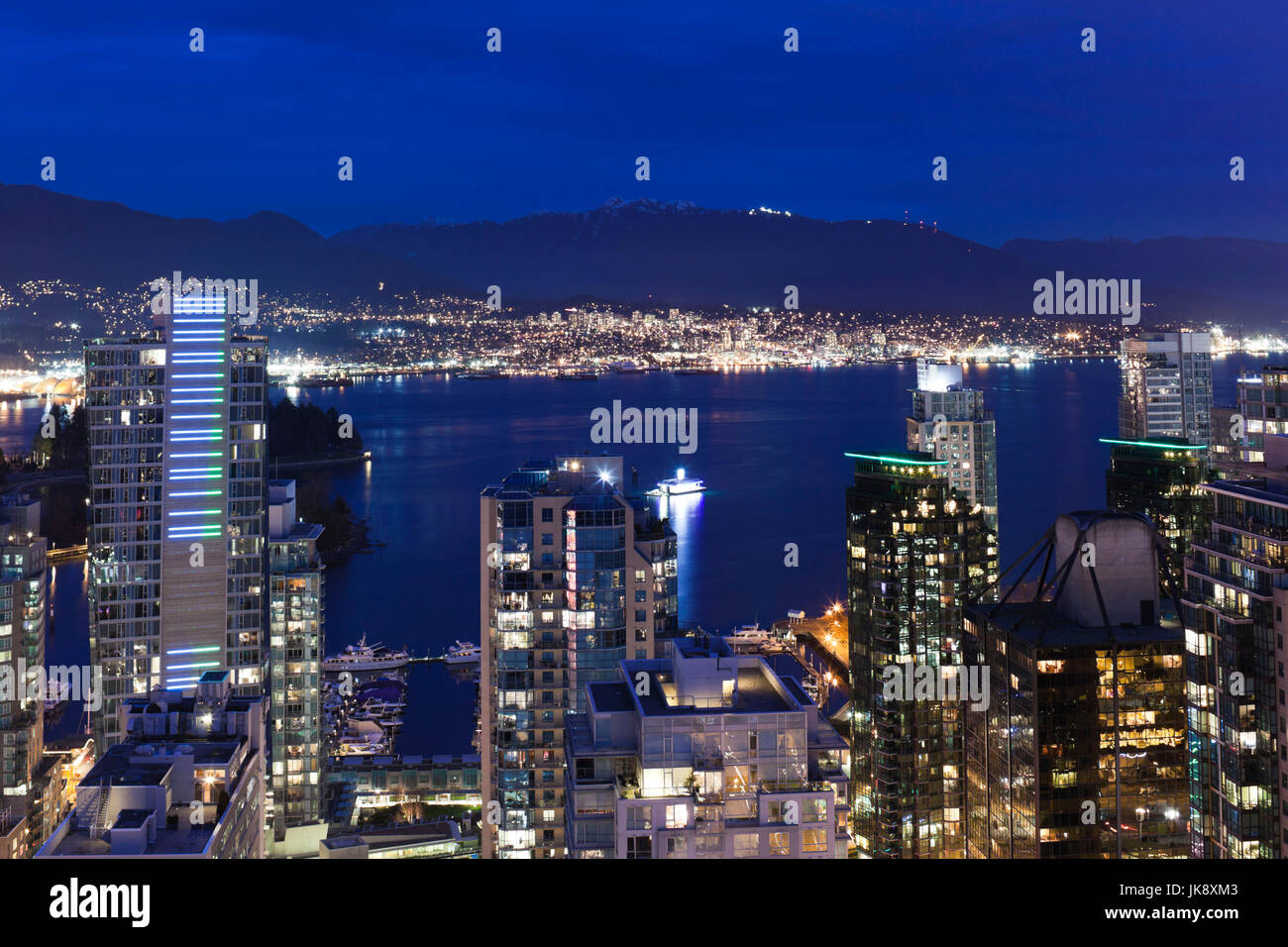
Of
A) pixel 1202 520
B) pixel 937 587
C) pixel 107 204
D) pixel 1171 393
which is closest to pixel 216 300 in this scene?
pixel 937 587

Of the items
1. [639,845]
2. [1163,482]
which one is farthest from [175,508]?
[1163,482]

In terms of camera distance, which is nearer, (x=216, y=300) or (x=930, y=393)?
(x=216, y=300)

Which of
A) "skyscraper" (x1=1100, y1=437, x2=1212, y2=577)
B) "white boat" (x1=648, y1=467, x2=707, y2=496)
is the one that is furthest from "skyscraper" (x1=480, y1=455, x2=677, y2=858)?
"white boat" (x1=648, y1=467, x2=707, y2=496)

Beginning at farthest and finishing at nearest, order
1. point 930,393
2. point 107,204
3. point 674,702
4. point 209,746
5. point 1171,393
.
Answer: point 107,204
point 1171,393
point 930,393
point 209,746
point 674,702

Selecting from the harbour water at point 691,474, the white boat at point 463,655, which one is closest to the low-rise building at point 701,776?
the harbour water at point 691,474

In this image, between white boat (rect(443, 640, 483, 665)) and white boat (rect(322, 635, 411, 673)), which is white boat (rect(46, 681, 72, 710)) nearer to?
white boat (rect(322, 635, 411, 673))

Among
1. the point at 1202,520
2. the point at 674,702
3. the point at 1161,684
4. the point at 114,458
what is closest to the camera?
the point at 674,702

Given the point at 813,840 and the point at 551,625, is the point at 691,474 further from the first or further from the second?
the point at 813,840
